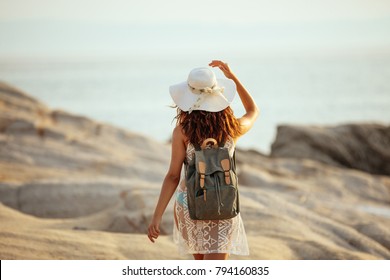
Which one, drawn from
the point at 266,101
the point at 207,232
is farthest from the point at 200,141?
the point at 266,101

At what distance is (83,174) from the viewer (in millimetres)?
9398

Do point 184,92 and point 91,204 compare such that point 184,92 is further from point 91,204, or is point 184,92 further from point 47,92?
point 47,92

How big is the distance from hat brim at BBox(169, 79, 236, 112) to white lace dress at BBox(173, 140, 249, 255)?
9.1 inches

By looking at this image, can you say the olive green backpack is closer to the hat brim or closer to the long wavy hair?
the long wavy hair

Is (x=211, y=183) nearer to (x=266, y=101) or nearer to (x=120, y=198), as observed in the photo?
(x=120, y=198)

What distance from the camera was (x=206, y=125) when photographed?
4.22 meters

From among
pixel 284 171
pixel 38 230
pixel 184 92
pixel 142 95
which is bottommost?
pixel 38 230

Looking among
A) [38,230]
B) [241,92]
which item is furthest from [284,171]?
[241,92]

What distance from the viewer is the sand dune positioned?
6090mm

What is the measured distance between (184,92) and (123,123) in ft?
76.4
